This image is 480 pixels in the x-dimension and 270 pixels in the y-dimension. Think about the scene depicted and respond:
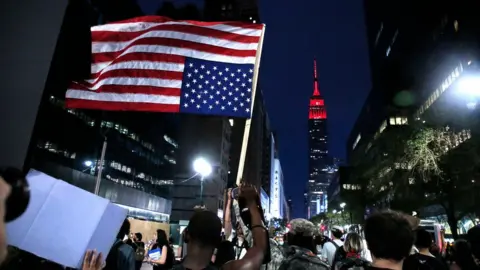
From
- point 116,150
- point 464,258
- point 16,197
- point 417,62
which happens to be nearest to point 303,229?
point 464,258

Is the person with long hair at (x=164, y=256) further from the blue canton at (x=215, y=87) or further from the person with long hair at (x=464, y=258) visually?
the person with long hair at (x=464, y=258)

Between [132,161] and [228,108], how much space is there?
218ft

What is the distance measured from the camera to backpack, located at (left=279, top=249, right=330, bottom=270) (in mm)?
4105

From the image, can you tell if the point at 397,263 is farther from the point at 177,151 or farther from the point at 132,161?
the point at 177,151

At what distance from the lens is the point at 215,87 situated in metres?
7.43

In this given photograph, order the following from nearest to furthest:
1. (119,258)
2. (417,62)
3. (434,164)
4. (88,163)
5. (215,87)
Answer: (119,258) → (215,87) → (434,164) → (88,163) → (417,62)

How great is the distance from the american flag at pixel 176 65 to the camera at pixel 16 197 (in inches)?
220

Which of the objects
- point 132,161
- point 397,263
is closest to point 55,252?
point 397,263

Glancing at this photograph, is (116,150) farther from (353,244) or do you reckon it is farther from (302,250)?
(302,250)

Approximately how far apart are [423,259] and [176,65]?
17.9ft

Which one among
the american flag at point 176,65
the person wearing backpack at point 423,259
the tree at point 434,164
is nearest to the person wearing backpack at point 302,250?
the person wearing backpack at point 423,259

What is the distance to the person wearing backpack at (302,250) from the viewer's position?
4129mm

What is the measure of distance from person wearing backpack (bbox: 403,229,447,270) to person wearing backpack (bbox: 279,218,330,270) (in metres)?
0.94

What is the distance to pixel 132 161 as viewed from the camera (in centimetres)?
7038
